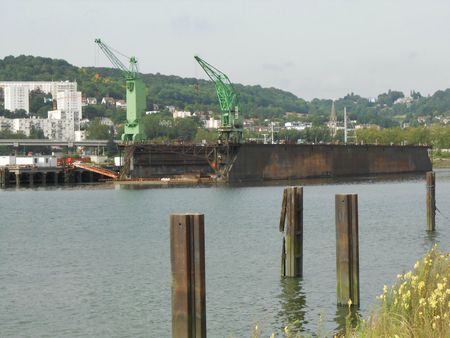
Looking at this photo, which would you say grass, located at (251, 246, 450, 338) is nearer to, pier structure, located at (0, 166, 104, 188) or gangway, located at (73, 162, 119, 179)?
gangway, located at (73, 162, 119, 179)

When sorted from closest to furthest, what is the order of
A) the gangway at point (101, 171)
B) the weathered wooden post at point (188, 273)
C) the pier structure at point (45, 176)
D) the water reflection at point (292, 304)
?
the weathered wooden post at point (188, 273), the water reflection at point (292, 304), the pier structure at point (45, 176), the gangway at point (101, 171)

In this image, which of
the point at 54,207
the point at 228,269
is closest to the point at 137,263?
the point at 228,269

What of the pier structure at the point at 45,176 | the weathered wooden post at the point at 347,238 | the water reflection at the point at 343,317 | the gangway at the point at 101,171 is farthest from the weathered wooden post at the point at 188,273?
the pier structure at the point at 45,176

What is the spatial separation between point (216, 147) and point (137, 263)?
3183 inches

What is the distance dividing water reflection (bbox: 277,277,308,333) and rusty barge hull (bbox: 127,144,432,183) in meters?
85.1

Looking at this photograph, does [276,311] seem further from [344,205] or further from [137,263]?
[137,263]

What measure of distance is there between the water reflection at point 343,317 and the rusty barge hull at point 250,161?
8991 cm

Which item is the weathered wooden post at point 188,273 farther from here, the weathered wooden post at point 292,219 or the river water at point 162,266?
the weathered wooden post at point 292,219

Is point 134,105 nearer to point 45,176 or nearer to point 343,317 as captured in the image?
point 45,176

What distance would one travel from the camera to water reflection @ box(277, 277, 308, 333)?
27975mm

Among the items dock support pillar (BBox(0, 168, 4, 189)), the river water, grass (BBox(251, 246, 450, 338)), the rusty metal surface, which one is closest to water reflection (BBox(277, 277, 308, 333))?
the river water

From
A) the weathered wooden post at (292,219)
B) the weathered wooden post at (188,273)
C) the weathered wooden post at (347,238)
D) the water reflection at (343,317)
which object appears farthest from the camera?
the weathered wooden post at (292,219)

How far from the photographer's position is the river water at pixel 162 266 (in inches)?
1133

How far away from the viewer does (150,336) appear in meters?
26.8
